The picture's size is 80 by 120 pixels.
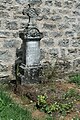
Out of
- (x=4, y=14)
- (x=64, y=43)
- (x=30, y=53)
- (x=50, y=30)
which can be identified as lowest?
(x=64, y=43)

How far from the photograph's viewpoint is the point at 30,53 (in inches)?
273

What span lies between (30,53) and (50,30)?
1.12 m

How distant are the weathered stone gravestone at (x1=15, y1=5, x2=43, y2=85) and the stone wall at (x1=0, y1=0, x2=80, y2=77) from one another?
1.05ft

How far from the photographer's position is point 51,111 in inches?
221

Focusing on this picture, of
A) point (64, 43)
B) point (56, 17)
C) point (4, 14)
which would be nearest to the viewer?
point (4, 14)

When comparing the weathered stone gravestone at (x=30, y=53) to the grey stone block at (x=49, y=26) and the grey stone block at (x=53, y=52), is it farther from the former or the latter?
the grey stone block at (x=53, y=52)

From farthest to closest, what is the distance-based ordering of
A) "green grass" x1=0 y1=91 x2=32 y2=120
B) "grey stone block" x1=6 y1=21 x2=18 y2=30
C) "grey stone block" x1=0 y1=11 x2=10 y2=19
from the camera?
1. "grey stone block" x1=6 y1=21 x2=18 y2=30
2. "grey stone block" x1=0 y1=11 x2=10 y2=19
3. "green grass" x1=0 y1=91 x2=32 y2=120

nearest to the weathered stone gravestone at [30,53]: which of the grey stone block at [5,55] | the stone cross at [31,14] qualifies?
the stone cross at [31,14]

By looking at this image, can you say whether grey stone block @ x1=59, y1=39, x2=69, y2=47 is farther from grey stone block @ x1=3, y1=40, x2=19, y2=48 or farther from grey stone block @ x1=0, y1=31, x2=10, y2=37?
grey stone block @ x1=0, y1=31, x2=10, y2=37

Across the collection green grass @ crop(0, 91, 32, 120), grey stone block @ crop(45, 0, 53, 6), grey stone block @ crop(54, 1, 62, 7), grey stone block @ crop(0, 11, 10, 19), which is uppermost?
grey stone block @ crop(45, 0, 53, 6)

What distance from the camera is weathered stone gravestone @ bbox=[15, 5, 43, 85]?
22.4 ft

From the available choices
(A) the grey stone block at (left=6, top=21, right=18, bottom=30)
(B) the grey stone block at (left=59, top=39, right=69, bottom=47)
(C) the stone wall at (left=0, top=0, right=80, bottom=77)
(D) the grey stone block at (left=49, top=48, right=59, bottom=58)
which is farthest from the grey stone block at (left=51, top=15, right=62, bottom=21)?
(A) the grey stone block at (left=6, top=21, right=18, bottom=30)

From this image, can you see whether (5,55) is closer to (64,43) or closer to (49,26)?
(49,26)

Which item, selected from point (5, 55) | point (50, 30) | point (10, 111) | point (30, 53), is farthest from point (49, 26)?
point (10, 111)
